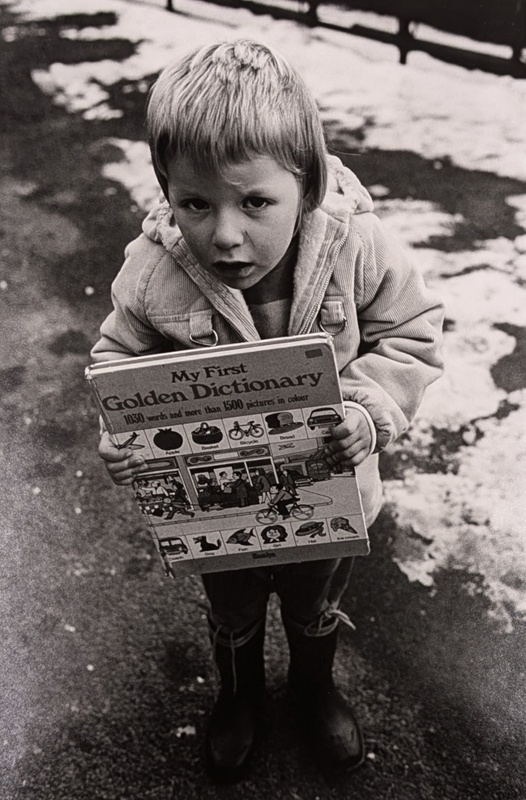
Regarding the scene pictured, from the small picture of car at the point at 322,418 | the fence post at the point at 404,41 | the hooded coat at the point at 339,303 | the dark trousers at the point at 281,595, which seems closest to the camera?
the small picture of car at the point at 322,418

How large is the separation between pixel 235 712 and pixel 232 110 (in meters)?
1.31

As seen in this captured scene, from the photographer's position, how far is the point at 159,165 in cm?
121

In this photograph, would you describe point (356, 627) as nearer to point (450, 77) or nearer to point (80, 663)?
point (80, 663)

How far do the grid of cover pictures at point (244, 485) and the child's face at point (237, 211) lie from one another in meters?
0.24

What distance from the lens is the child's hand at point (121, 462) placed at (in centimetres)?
129

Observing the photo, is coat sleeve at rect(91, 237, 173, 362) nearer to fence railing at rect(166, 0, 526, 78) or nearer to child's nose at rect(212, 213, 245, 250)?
child's nose at rect(212, 213, 245, 250)

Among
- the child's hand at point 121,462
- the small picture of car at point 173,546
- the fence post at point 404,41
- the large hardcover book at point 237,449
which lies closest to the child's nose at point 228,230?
the large hardcover book at point 237,449

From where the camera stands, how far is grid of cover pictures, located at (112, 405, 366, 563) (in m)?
1.25

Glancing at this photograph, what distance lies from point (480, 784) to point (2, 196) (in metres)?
3.04

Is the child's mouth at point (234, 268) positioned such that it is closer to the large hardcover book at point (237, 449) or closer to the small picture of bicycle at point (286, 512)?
the large hardcover book at point (237, 449)

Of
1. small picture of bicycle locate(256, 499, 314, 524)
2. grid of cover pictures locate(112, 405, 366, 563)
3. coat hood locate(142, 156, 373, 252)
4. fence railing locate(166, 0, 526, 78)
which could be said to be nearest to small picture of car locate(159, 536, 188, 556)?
grid of cover pictures locate(112, 405, 366, 563)

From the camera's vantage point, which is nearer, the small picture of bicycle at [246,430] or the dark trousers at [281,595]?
the small picture of bicycle at [246,430]

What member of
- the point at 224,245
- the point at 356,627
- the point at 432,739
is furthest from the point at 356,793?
the point at 224,245

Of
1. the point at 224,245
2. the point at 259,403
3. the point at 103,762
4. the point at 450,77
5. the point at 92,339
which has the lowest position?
the point at 103,762
